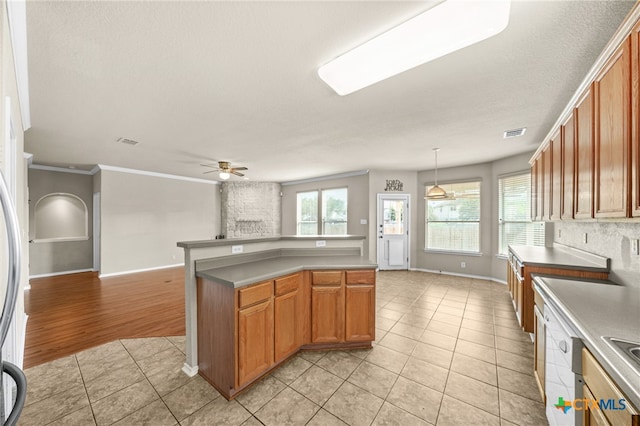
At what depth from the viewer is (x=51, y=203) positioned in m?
5.79

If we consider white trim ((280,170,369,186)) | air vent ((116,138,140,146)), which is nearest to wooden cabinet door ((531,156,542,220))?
white trim ((280,170,369,186))

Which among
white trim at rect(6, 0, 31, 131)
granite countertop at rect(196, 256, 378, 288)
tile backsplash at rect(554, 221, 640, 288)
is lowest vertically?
granite countertop at rect(196, 256, 378, 288)

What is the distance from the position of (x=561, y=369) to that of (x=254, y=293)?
1.95m

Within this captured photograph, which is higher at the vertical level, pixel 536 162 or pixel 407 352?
pixel 536 162

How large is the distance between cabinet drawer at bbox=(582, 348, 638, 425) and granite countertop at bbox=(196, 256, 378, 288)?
1.54 metres

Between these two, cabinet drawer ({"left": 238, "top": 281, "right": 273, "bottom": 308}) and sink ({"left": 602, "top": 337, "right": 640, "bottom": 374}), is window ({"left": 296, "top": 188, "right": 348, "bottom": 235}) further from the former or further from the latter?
sink ({"left": 602, "top": 337, "right": 640, "bottom": 374})

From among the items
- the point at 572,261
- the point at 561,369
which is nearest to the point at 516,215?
the point at 572,261

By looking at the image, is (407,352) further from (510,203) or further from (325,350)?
(510,203)

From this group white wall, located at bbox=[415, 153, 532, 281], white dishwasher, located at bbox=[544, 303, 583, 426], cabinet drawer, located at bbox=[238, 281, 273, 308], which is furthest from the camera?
white wall, located at bbox=[415, 153, 532, 281]

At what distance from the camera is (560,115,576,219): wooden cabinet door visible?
6.91ft

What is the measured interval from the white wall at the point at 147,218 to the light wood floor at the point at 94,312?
0.75 meters

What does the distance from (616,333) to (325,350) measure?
2.10 m

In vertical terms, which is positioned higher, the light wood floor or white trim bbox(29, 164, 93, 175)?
white trim bbox(29, 164, 93, 175)

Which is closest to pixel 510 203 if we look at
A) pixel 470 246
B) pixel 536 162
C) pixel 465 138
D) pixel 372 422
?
pixel 470 246
